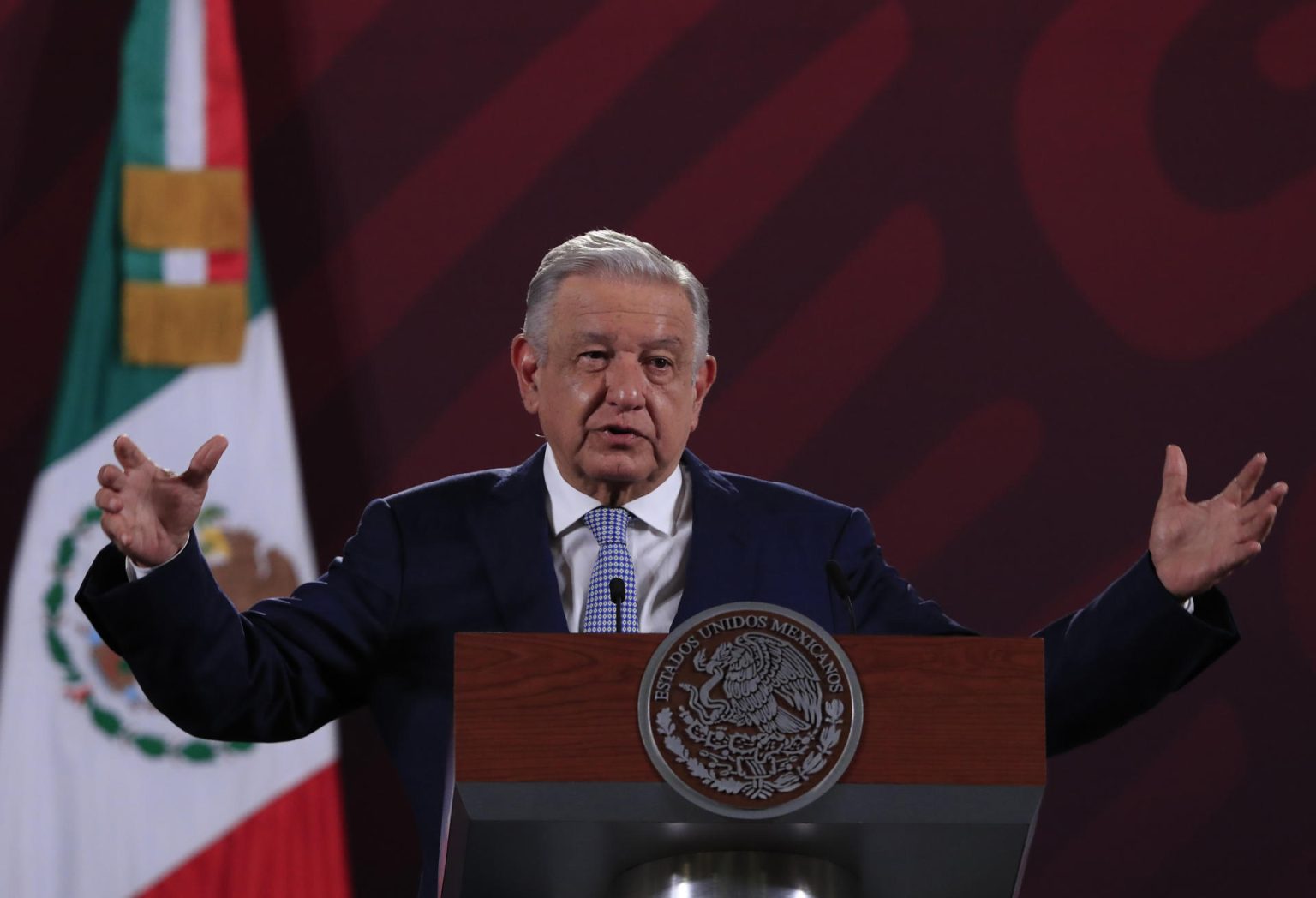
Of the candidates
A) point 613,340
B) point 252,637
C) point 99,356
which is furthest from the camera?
point 99,356

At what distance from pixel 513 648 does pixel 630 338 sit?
2.78ft

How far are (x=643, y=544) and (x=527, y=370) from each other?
337mm

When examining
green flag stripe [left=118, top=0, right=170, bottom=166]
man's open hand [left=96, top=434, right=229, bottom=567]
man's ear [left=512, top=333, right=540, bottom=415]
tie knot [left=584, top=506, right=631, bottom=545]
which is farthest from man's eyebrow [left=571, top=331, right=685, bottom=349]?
green flag stripe [left=118, top=0, right=170, bottom=166]

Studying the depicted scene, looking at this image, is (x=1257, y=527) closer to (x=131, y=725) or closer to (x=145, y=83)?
(x=131, y=725)

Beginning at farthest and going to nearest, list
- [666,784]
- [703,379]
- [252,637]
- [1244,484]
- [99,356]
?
1. [99,356]
2. [703,379]
3. [252,637]
4. [1244,484]
5. [666,784]

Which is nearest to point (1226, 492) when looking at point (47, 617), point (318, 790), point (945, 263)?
point (945, 263)

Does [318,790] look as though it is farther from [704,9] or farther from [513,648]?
[513,648]

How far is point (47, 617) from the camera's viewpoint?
342cm

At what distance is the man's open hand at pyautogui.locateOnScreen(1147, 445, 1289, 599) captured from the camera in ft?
5.89

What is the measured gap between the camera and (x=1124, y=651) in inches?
73.7

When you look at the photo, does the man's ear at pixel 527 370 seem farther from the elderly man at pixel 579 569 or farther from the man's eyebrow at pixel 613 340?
the man's eyebrow at pixel 613 340

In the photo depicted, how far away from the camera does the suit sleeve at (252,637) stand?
1810 millimetres

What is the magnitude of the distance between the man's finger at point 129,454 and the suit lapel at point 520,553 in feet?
1.65

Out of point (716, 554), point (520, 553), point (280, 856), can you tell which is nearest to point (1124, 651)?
point (716, 554)
